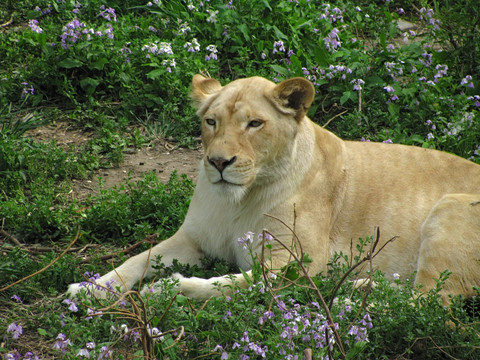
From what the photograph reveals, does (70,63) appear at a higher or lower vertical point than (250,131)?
lower

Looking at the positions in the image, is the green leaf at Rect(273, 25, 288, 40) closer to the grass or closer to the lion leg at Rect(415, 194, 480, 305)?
the grass

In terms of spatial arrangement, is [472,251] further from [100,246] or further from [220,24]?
[220,24]

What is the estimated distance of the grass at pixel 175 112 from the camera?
3.81m

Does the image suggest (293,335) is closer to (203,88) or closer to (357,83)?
(203,88)

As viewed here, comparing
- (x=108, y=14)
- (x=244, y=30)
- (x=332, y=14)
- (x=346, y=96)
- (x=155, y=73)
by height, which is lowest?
(x=155, y=73)

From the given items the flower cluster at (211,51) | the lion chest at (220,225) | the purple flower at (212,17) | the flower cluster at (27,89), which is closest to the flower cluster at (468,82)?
the flower cluster at (211,51)

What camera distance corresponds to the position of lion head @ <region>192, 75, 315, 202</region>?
4266 mm

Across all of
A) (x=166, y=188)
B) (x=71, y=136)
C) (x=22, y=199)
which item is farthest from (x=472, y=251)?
(x=71, y=136)

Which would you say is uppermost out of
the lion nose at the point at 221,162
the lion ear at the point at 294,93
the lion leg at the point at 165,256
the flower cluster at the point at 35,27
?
the lion ear at the point at 294,93

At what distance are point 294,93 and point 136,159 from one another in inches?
92.4

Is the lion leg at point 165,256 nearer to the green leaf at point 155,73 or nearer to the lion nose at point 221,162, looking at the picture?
the lion nose at point 221,162

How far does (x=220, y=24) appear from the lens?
7406 millimetres

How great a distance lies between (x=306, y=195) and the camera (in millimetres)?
4676

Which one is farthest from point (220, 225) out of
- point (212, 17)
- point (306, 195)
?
point (212, 17)
